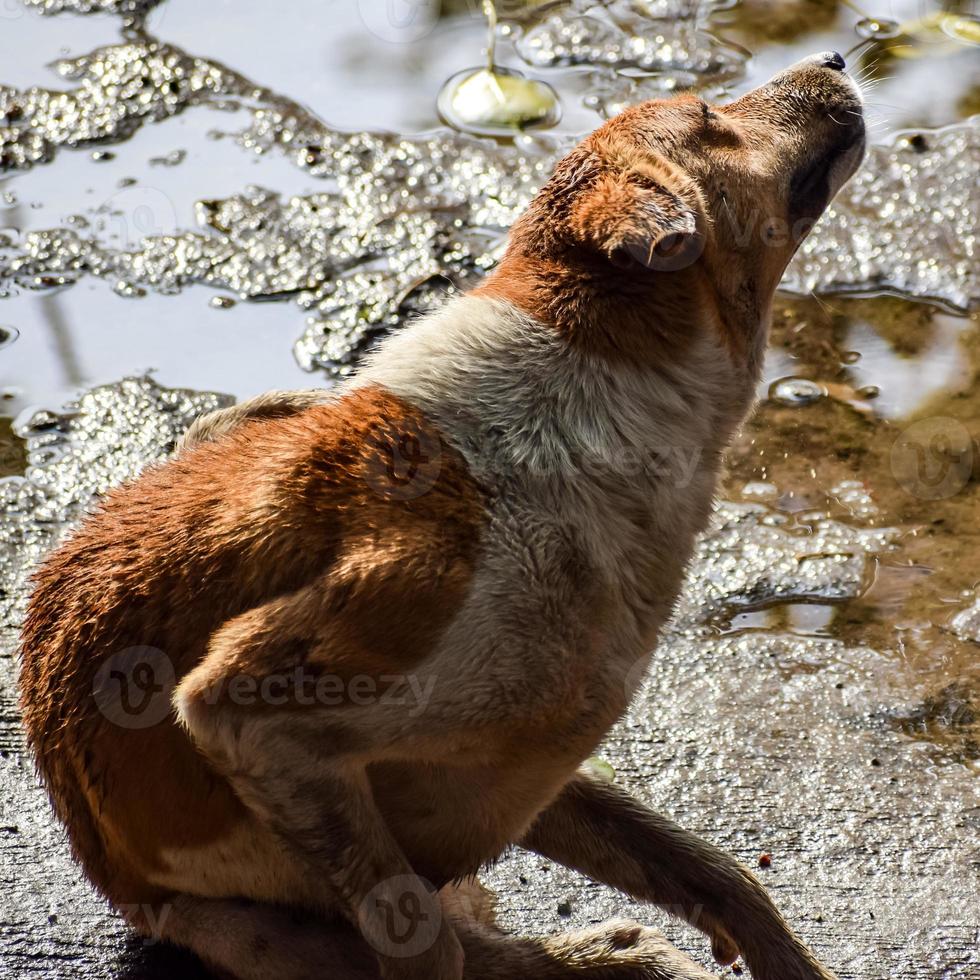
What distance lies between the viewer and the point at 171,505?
3.12 meters

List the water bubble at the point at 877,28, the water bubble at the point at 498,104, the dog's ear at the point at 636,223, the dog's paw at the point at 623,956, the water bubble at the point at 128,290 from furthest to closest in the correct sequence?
1. the water bubble at the point at 877,28
2. the water bubble at the point at 498,104
3. the water bubble at the point at 128,290
4. the dog's paw at the point at 623,956
5. the dog's ear at the point at 636,223

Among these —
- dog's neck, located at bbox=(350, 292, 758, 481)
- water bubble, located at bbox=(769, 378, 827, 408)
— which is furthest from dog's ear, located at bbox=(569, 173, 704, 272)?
water bubble, located at bbox=(769, 378, 827, 408)

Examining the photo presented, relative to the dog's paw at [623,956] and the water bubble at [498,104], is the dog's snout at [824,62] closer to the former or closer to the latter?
the dog's paw at [623,956]

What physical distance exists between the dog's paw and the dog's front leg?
120 mm

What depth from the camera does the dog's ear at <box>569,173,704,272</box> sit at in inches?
120

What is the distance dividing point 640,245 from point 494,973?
5.62 ft

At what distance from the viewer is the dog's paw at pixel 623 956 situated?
3.40 m

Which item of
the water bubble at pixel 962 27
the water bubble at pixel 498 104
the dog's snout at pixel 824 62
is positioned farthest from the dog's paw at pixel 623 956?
the water bubble at pixel 962 27

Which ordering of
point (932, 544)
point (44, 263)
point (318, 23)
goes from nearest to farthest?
point (932, 544) < point (44, 263) < point (318, 23)

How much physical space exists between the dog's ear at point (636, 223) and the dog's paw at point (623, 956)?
1.59 m

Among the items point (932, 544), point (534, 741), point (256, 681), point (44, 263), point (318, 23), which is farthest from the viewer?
point (318, 23)

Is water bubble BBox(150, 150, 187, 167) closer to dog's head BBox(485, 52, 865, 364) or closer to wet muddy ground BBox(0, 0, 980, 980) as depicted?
wet muddy ground BBox(0, 0, 980, 980)

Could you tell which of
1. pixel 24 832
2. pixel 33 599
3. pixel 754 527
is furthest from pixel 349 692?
pixel 754 527

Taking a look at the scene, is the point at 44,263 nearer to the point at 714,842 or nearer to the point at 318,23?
the point at 318,23
